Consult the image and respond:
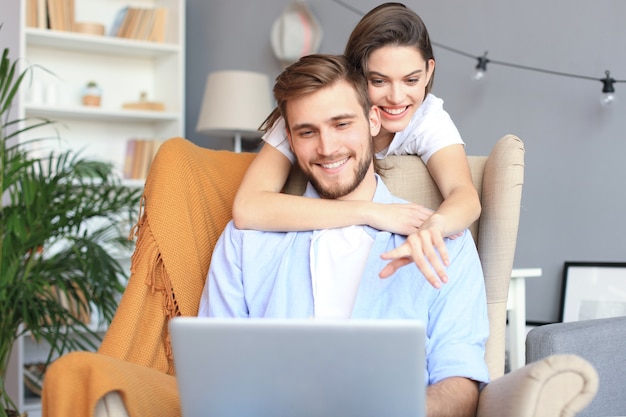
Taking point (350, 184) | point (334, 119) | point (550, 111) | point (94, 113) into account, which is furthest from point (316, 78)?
point (94, 113)

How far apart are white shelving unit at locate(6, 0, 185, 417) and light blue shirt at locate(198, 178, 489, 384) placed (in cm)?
270

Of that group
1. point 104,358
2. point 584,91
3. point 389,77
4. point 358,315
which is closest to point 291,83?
point 389,77

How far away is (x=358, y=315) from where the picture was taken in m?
1.57

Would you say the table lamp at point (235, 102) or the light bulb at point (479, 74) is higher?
the light bulb at point (479, 74)

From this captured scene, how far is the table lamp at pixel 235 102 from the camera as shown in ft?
12.6

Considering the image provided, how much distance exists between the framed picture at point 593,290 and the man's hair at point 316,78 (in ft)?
4.14

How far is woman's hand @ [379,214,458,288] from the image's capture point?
51.6 inches

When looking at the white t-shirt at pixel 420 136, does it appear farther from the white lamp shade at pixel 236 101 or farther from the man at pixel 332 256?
the white lamp shade at pixel 236 101

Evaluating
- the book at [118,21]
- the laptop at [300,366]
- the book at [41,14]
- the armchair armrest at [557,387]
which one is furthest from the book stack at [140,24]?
the armchair armrest at [557,387]

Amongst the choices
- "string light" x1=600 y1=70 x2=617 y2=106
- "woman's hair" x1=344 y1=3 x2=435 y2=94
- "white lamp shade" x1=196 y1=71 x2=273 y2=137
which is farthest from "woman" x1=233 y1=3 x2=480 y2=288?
"white lamp shade" x1=196 y1=71 x2=273 y2=137

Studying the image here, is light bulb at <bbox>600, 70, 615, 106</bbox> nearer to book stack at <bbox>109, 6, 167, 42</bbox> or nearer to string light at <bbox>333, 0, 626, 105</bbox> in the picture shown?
string light at <bbox>333, 0, 626, 105</bbox>

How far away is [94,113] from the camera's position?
429cm

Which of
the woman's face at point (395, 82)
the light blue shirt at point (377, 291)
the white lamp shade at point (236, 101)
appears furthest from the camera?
the white lamp shade at point (236, 101)

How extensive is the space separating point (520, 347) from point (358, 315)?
1045 millimetres
